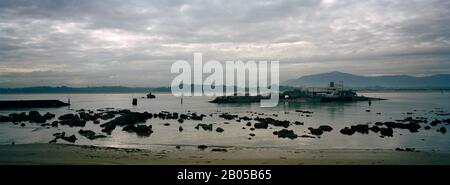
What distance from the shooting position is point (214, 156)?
1905cm

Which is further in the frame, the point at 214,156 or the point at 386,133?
the point at 386,133

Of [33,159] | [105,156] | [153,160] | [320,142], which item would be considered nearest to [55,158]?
[33,159]

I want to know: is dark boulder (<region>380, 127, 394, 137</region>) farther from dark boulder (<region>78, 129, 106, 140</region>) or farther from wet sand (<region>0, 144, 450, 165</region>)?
dark boulder (<region>78, 129, 106, 140</region>)

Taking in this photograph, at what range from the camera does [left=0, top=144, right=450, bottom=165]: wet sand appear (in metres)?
16.6

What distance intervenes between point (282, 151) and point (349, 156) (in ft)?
12.9

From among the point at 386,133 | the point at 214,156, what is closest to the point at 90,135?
the point at 214,156

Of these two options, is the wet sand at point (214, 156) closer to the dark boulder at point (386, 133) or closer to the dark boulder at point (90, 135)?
the dark boulder at point (90, 135)

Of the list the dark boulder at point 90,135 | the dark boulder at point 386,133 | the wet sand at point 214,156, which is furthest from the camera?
the dark boulder at point 386,133

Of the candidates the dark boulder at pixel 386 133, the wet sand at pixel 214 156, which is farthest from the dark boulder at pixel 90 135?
the dark boulder at pixel 386 133

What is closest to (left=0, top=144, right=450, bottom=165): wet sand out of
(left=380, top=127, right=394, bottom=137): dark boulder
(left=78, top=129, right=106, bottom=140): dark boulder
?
(left=78, top=129, right=106, bottom=140): dark boulder

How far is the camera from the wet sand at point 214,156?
1662cm

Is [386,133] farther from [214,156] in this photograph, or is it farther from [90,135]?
[90,135]
